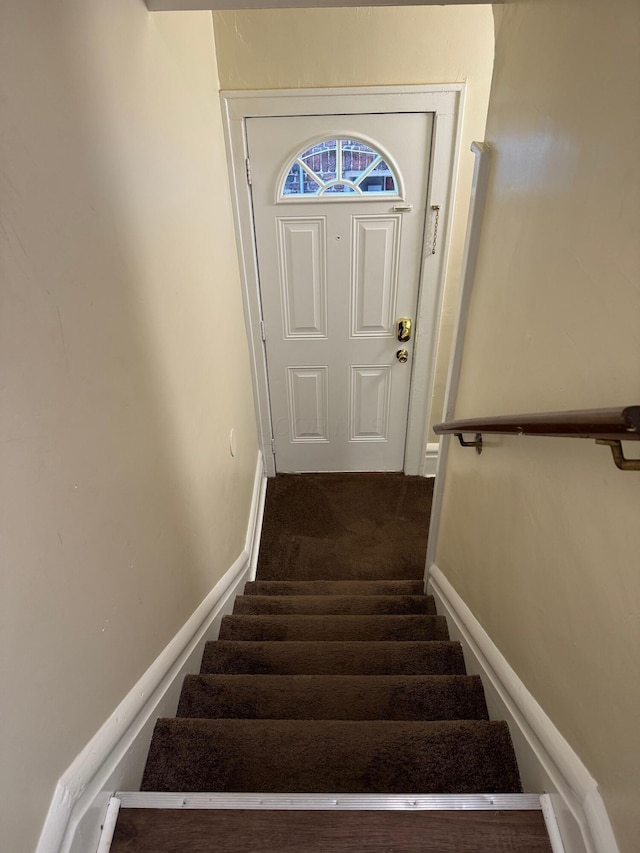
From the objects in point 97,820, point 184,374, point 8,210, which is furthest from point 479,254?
point 97,820

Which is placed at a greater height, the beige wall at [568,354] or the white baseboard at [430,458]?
the beige wall at [568,354]

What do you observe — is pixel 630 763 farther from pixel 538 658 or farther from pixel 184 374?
pixel 184 374

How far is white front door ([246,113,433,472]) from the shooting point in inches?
96.0

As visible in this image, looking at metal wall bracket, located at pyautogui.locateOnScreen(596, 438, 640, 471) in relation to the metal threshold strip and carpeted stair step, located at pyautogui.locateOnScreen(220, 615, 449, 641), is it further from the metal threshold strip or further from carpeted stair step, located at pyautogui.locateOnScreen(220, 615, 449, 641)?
carpeted stair step, located at pyautogui.locateOnScreen(220, 615, 449, 641)

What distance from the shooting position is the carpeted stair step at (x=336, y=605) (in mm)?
2051

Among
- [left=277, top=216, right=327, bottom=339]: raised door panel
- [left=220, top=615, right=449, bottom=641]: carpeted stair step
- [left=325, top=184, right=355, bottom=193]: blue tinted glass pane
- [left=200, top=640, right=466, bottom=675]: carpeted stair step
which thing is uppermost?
[left=325, top=184, right=355, bottom=193]: blue tinted glass pane

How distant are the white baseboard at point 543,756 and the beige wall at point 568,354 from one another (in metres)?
0.03

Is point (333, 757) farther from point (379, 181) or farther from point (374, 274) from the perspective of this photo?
point (379, 181)

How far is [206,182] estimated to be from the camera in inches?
77.9

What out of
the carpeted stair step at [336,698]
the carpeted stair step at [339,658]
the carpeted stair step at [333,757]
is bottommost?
the carpeted stair step at [339,658]

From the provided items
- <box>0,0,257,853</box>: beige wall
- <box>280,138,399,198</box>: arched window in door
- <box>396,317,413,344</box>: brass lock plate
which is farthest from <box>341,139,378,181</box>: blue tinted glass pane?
<box>0,0,257,853</box>: beige wall

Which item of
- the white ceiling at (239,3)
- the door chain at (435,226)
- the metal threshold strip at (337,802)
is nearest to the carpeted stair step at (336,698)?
the metal threshold strip at (337,802)

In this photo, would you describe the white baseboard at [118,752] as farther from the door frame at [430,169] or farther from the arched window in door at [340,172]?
the arched window in door at [340,172]

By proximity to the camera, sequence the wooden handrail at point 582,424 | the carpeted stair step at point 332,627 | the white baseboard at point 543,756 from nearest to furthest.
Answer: the wooden handrail at point 582,424
the white baseboard at point 543,756
the carpeted stair step at point 332,627
